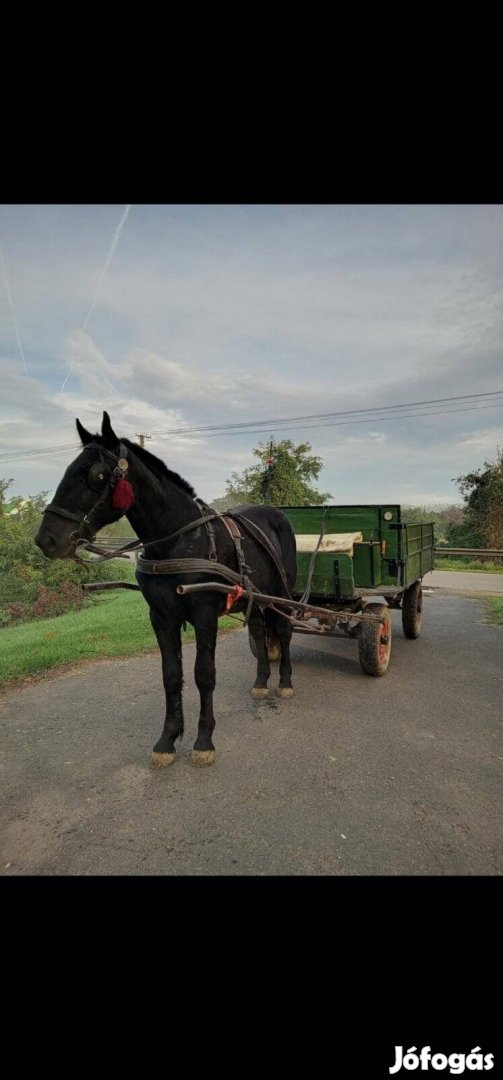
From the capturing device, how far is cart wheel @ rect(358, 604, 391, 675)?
473 cm

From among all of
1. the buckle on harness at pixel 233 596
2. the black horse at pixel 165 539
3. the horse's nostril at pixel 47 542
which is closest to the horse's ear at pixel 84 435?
the black horse at pixel 165 539

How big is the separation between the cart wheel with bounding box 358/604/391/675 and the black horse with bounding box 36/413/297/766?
1630 mm

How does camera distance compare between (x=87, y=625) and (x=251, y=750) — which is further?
(x=87, y=625)

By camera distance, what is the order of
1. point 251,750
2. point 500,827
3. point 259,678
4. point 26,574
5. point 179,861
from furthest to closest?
point 26,574
point 259,678
point 251,750
point 500,827
point 179,861

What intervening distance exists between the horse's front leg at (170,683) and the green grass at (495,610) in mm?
6979

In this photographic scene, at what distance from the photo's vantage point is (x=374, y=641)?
4734mm

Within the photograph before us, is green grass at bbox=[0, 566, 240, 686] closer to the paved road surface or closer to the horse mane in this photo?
the horse mane

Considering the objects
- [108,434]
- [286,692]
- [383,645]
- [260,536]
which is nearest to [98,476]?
[108,434]

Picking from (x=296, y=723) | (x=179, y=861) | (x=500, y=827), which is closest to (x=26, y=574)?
(x=296, y=723)

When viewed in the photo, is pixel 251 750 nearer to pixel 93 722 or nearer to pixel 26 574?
pixel 93 722

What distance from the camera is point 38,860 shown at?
2.25 metres

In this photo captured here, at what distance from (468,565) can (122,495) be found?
18.0 metres

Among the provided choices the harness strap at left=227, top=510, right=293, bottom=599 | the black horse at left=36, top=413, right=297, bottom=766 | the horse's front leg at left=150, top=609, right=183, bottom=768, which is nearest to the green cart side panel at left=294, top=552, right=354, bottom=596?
the harness strap at left=227, top=510, right=293, bottom=599
